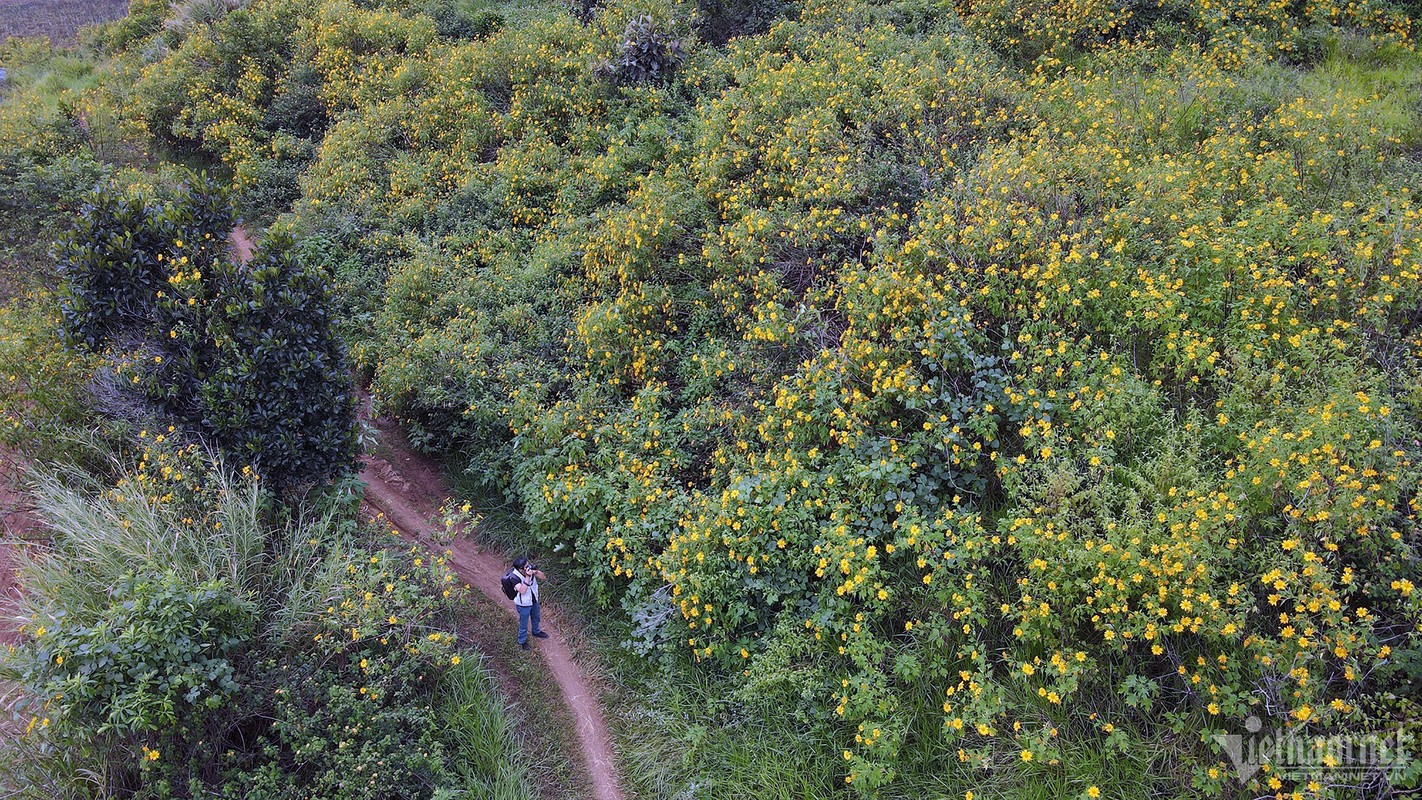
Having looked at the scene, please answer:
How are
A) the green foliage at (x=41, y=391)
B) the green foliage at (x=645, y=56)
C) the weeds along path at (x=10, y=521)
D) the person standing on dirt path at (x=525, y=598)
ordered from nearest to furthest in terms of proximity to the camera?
the weeds along path at (x=10, y=521) → the person standing on dirt path at (x=525, y=598) → the green foliage at (x=41, y=391) → the green foliage at (x=645, y=56)

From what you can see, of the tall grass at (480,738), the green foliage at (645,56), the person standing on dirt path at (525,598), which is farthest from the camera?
the green foliage at (645,56)

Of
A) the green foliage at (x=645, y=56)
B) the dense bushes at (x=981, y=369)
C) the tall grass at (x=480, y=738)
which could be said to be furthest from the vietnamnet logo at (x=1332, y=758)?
the green foliage at (x=645, y=56)

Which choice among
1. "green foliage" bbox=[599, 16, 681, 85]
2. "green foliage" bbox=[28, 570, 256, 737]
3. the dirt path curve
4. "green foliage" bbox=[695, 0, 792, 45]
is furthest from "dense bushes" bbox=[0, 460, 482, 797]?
"green foliage" bbox=[695, 0, 792, 45]

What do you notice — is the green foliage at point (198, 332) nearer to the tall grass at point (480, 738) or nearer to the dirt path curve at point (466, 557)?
the dirt path curve at point (466, 557)

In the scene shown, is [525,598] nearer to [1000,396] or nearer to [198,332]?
[198,332]

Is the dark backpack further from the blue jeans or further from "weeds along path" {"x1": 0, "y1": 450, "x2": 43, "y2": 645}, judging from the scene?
"weeds along path" {"x1": 0, "y1": 450, "x2": 43, "y2": 645}
